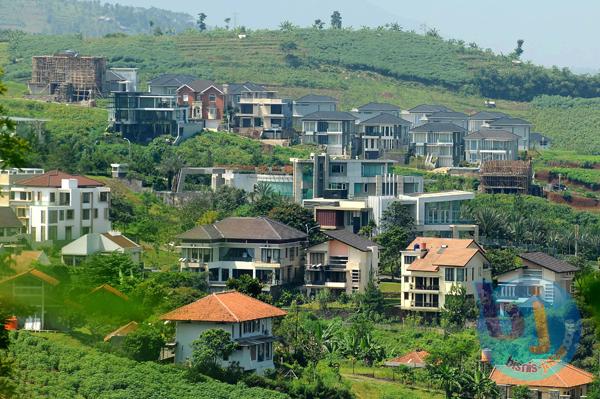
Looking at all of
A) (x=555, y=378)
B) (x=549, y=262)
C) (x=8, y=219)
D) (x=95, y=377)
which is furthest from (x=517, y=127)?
(x=95, y=377)

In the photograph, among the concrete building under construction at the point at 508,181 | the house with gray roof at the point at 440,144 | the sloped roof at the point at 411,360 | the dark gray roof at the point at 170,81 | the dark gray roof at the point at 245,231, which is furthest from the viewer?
the dark gray roof at the point at 170,81

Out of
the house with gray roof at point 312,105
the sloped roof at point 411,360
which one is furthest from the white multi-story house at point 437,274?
the house with gray roof at point 312,105

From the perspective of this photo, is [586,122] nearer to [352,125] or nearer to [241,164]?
[352,125]

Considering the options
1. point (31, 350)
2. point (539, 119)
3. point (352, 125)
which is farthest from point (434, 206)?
point (539, 119)

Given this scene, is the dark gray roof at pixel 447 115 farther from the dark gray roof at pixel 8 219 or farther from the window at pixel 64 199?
the dark gray roof at pixel 8 219

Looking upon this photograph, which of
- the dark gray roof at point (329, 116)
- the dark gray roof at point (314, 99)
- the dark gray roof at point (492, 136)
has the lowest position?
the dark gray roof at point (492, 136)

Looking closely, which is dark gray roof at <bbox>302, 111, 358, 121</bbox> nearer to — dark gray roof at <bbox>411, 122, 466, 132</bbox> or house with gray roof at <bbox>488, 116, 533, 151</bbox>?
dark gray roof at <bbox>411, 122, 466, 132</bbox>
